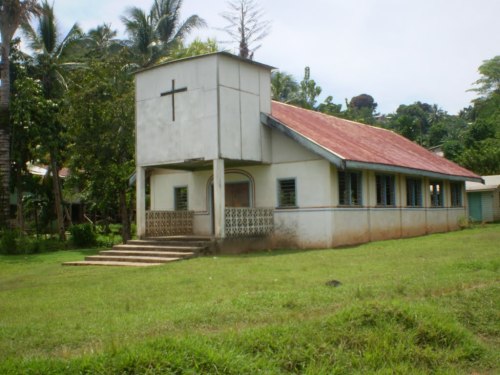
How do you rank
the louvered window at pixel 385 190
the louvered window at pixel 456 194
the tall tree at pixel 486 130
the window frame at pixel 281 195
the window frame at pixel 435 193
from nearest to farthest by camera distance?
the window frame at pixel 281 195, the louvered window at pixel 385 190, the window frame at pixel 435 193, the louvered window at pixel 456 194, the tall tree at pixel 486 130

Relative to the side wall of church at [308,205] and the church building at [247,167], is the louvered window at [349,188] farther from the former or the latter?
the side wall of church at [308,205]

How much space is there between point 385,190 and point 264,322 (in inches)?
653

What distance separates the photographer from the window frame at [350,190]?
20.7m

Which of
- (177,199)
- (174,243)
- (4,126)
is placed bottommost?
(174,243)

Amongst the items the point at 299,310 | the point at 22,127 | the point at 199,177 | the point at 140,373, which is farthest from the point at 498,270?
the point at 22,127

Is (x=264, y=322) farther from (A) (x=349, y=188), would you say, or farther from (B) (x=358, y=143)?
(B) (x=358, y=143)

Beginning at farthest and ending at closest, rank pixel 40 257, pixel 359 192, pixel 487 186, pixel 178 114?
pixel 487 186
pixel 40 257
pixel 359 192
pixel 178 114

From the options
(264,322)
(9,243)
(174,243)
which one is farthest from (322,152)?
(9,243)

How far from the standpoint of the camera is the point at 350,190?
68.7ft

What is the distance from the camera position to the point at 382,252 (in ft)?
55.9

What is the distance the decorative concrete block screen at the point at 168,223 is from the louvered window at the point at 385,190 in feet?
24.0

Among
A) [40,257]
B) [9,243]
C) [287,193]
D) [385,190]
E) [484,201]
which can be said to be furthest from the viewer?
[484,201]

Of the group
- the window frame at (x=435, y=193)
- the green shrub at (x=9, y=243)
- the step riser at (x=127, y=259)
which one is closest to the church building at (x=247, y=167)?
the step riser at (x=127, y=259)

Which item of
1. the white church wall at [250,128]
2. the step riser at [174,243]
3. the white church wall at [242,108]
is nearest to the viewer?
the step riser at [174,243]
